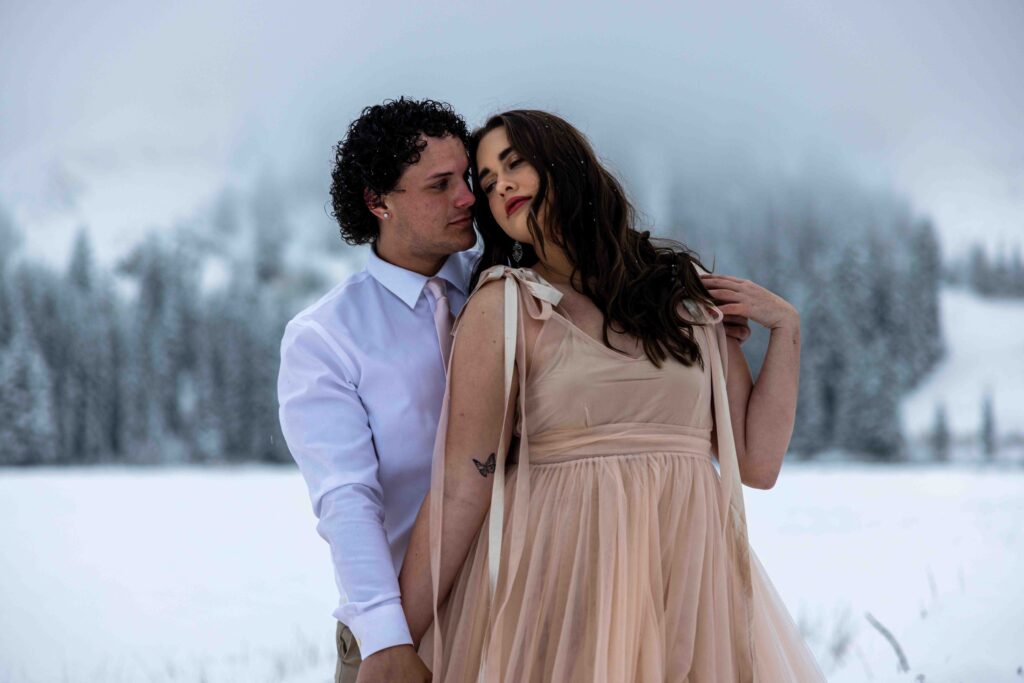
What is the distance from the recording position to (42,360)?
172 inches

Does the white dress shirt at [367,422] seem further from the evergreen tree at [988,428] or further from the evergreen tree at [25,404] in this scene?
the evergreen tree at [988,428]

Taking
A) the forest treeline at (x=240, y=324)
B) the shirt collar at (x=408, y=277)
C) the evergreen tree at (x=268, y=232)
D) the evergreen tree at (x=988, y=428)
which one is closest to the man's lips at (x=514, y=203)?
the shirt collar at (x=408, y=277)

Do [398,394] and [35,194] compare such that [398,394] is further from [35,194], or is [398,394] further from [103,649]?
[35,194]

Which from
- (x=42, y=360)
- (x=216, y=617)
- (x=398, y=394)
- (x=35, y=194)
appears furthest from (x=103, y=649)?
(x=398, y=394)

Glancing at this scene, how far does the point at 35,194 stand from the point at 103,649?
7.25 ft

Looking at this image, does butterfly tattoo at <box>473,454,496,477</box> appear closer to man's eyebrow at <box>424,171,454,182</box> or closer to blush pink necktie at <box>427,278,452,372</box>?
blush pink necktie at <box>427,278,452,372</box>

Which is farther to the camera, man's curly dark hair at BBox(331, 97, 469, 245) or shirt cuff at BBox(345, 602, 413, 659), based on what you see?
man's curly dark hair at BBox(331, 97, 469, 245)

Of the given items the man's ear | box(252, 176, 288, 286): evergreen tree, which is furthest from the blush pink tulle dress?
box(252, 176, 288, 286): evergreen tree

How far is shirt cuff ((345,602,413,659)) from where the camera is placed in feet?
4.33

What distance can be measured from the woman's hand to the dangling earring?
287 millimetres

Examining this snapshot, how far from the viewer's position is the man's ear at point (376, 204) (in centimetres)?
161

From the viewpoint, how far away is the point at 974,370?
453 cm

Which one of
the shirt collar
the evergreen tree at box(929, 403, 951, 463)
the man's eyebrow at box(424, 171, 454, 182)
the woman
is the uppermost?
the man's eyebrow at box(424, 171, 454, 182)

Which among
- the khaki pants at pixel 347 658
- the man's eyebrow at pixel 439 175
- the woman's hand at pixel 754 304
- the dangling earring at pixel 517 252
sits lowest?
the khaki pants at pixel 347 658
